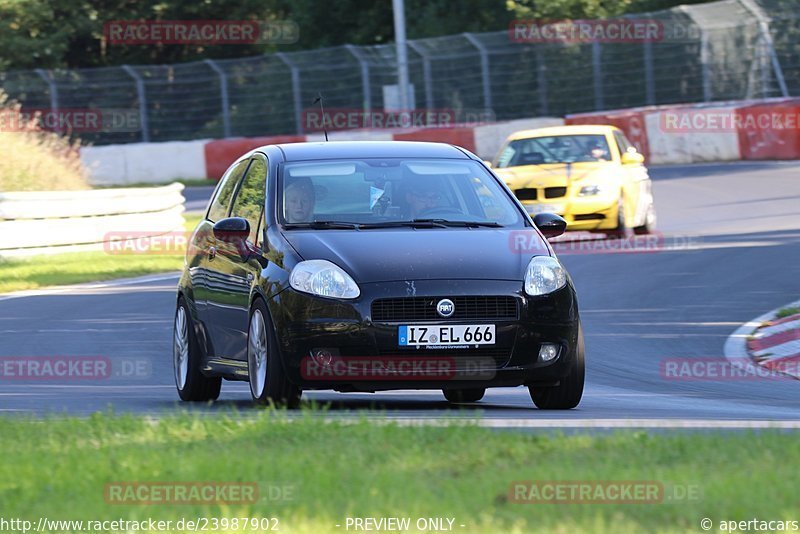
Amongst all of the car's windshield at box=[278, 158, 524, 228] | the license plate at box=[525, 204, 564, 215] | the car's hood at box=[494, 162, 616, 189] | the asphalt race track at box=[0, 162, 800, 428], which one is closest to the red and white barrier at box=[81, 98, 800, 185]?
the asphalt race track at box=[0, 162, 800, 428]

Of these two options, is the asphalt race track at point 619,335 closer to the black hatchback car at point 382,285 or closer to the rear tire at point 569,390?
the rear tire at point 569,390

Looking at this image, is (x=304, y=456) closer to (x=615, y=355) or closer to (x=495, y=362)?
(x=495, y=362)

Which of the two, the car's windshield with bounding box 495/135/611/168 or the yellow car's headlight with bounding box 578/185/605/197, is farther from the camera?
the car's windshield with bounding box 495/135/611/168

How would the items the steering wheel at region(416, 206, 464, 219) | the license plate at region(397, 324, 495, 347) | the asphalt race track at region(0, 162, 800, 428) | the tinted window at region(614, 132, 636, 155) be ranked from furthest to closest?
the tinted window at region(614, 132, 636, 155) < the steering wheel at region(416, 206, 464, 219) < the asphalt race track at region(0, 162, 800, 428) < the license plate at region(397, 324, 495, 347)

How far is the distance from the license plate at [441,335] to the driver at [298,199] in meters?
1.19

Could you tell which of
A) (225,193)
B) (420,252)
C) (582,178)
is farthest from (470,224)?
(582,178)

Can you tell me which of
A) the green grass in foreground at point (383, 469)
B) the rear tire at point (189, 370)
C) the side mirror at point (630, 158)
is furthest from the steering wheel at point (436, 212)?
the side mirror at point (630, 158)

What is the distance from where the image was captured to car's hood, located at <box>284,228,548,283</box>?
8.81m

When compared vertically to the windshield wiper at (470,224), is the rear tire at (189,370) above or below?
below

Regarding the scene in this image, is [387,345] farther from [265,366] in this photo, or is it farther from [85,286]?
[85,286]

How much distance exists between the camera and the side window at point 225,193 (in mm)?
10625

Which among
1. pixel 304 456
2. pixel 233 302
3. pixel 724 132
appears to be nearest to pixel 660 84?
pixel 724 132

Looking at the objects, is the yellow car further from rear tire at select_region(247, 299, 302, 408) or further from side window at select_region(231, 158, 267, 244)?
rear tire at select_region(247, 299, 302, 408)

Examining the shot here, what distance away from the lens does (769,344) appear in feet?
43.3
